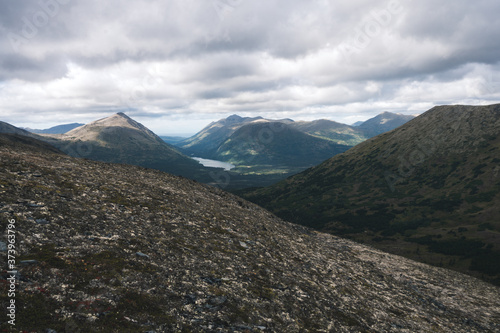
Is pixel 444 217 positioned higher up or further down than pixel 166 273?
further down

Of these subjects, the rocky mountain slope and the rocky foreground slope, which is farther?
the rocky mountain slope

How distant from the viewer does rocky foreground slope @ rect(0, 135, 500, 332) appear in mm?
10945

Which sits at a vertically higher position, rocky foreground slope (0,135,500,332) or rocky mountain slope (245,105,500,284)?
rocky foreground slope (0,135,500,332)

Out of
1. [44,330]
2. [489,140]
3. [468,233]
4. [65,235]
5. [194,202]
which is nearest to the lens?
[44,330]

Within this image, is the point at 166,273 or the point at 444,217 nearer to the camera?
the point at 166,273

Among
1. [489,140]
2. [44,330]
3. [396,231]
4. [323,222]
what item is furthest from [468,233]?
[44,330]

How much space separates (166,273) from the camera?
1517 cm

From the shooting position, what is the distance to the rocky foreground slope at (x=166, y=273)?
35.9 ft

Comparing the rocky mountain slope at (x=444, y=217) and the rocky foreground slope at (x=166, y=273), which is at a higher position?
the rocky foreground slope at (x=166, y=273)

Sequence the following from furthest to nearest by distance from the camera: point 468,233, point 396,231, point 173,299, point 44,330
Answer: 1. point 396,231
2. point 468,233
3. point 173,299
4. point 44,330

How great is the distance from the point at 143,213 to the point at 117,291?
11.3 m

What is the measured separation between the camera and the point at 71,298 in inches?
416

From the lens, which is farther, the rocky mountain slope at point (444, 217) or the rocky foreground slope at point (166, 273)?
the rocky mountain slope at point (444, 217)

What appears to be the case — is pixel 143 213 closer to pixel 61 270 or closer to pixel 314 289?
pixel 61 270
